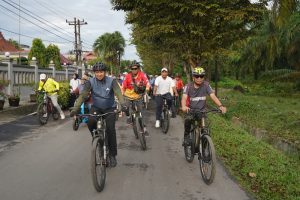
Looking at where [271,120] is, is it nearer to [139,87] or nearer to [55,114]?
[139,87]

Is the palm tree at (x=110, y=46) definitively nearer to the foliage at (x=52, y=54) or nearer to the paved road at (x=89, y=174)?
the foliage at (x=52, y=54)

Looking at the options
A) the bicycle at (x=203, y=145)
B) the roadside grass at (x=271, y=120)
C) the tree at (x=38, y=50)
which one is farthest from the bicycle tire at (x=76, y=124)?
the tree at (x=38, y=50)

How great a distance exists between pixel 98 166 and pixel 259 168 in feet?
9.89

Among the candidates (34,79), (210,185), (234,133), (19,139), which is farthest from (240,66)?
(210,185)

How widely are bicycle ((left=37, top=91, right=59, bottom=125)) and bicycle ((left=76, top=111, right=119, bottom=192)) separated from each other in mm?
7114

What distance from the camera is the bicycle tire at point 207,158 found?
19.0 feet

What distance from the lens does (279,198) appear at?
17.6 ft

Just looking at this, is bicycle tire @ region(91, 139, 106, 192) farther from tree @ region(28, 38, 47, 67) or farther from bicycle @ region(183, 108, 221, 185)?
tree @ region(28, 38, 47, 67)

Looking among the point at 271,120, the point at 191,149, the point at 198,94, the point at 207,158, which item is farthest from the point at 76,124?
the point at 271,120

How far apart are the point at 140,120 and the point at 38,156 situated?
7.67 feet

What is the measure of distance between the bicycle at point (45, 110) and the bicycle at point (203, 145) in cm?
697

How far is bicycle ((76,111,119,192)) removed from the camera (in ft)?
17.5

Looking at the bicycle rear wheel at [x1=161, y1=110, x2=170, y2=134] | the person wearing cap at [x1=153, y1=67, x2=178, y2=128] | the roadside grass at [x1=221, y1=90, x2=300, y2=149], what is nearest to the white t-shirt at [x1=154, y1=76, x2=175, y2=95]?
the person wearing cap at [x1=153, y1=67, x2=178, y2=128]

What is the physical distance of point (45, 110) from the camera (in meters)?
13.0
